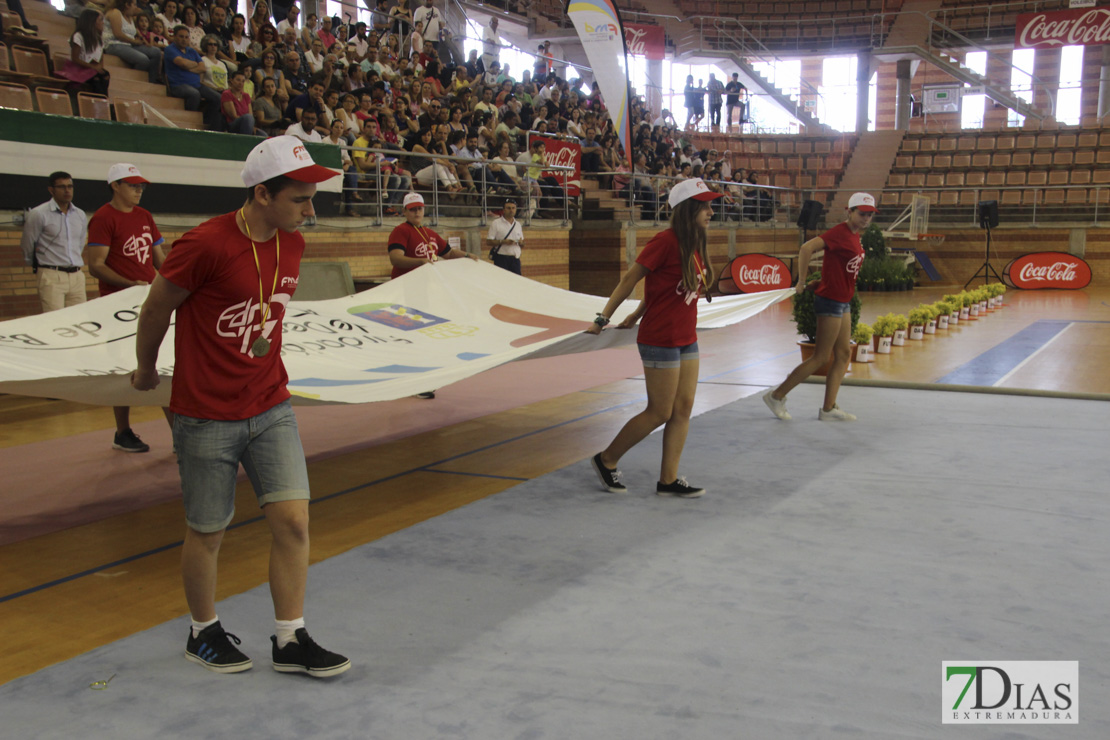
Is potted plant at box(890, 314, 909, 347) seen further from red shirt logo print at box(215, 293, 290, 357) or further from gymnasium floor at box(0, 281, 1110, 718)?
red shirt logo print at box(215, 293, 290, 357)

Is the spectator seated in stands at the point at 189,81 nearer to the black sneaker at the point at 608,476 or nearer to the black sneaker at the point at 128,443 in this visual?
the black sneaker at the point at 128,443

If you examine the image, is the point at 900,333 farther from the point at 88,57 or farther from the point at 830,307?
the point at 88,57

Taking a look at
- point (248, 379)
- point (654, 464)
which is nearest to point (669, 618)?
point (248, 379)

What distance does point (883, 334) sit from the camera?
11000mm

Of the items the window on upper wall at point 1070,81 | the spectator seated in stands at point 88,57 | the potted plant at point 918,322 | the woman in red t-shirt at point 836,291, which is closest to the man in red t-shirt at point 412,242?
the woman in red t-shirt at point 836,291

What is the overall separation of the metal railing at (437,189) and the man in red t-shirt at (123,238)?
200 inches

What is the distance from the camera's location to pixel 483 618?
3.61 m

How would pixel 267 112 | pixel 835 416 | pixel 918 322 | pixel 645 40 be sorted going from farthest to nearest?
pixel 645 40 < pixel 918 322 < pixel 267 112 < pixel 835 416

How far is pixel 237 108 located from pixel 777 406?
7.48 meters

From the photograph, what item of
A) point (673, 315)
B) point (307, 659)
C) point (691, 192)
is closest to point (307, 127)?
point (691, 192)

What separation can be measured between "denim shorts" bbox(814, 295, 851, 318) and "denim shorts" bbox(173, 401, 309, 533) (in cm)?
494

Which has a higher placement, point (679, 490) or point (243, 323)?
point (243, 323)

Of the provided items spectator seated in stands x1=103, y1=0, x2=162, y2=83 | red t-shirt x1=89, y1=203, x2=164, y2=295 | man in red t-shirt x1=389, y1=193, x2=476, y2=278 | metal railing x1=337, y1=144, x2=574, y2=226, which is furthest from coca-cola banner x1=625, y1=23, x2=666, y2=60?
red t-shirt x1=89, y1=203, x2=164, y2=295

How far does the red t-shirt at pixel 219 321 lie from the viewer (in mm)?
2943
